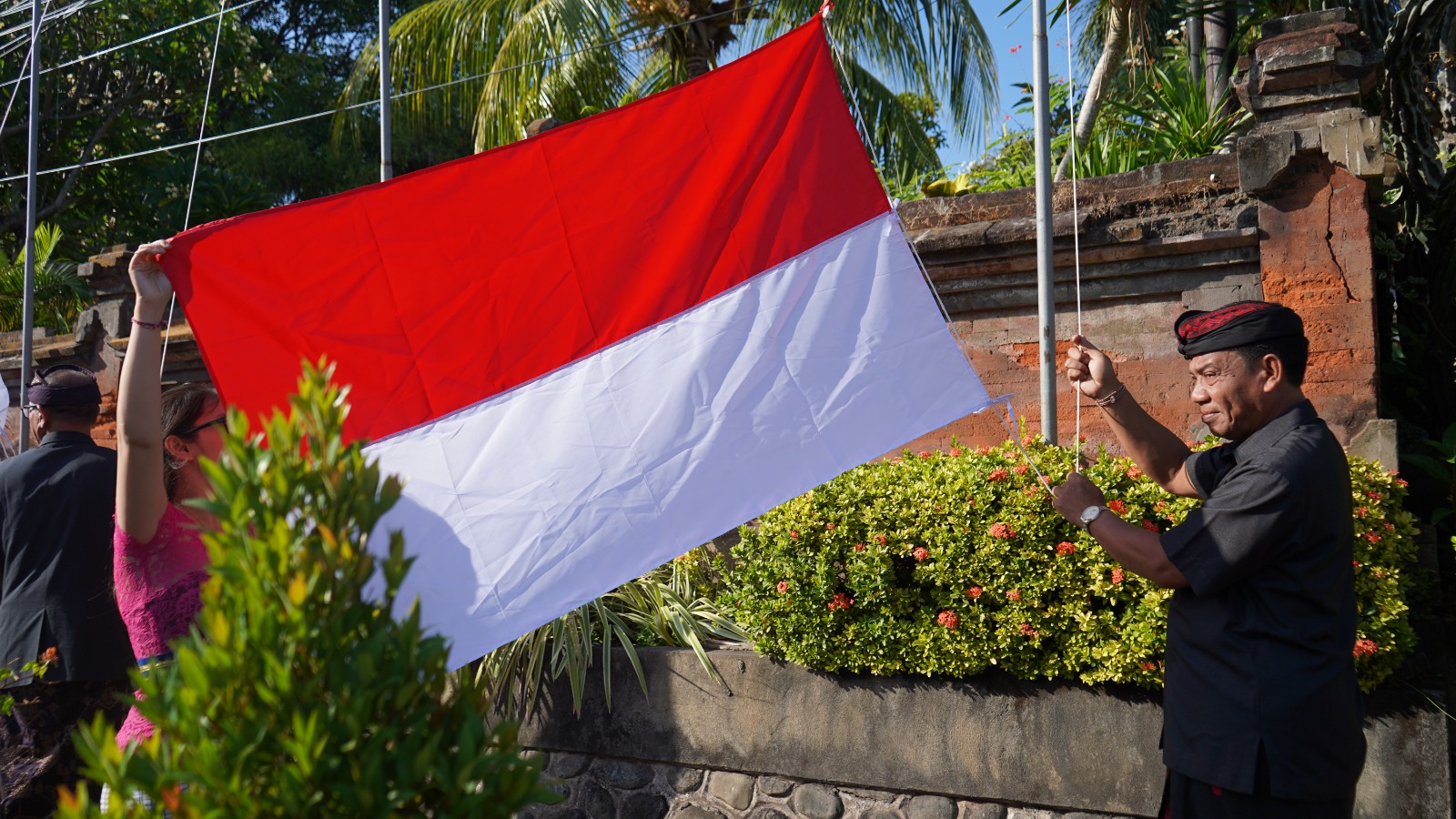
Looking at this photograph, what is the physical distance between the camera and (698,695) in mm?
4867

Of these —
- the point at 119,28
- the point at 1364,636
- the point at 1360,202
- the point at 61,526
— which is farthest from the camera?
the point at 119,28

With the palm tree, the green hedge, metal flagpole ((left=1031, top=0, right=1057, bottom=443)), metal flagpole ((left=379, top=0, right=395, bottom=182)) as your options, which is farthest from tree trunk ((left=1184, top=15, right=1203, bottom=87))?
the green hedge

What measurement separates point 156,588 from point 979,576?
2861mm

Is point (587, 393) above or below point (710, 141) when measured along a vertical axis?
below

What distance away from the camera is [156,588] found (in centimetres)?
272

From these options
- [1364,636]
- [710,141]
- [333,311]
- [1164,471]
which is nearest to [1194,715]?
[1164,471]

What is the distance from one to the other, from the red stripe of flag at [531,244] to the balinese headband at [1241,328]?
3.34 ft

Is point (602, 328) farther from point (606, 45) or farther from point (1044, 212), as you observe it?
point (606, 45)

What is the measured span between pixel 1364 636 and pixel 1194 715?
61.5 inches

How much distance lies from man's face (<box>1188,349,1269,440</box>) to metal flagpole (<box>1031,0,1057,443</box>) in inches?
67.4

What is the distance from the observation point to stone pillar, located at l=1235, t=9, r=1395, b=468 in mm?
4812

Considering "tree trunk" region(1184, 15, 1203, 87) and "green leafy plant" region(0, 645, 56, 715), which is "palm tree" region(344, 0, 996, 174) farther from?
"green leafy plant" region(0, 645, 56, 715)

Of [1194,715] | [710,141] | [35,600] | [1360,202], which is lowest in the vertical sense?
[1194,715]

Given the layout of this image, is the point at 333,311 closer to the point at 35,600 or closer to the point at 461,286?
the point at 461,286
